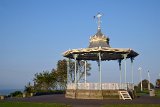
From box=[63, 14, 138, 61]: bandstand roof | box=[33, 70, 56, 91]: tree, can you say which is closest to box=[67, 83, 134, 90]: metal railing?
box=[63, 14, 138, 61]: bandstand roof

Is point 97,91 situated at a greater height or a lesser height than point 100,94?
greater

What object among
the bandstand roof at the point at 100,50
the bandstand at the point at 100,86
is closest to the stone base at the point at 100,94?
the bandstand at the point at 100,86

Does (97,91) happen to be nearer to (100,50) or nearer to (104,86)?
(104,86)

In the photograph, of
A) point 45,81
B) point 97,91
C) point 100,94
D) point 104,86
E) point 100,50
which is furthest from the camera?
point 45,81

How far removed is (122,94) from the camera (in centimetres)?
3294

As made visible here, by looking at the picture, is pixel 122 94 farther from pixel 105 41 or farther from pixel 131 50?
pixel 105 41

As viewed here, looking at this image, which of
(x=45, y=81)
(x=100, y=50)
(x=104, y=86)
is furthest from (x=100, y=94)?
(x=45, y=81)

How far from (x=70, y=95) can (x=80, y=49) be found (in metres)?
6.32

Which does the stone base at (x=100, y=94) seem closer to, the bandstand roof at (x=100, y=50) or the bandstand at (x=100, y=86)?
the bandstand at (x=100, y=86)

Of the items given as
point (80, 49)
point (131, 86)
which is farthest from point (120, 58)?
point (80, 49)

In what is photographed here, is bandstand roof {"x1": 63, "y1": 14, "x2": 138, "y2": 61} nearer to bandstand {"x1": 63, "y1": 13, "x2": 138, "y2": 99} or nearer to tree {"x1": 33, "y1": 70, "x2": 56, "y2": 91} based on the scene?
bandstand {"x1": 63, "y1": 13, "x2": 138, "y2": 99}

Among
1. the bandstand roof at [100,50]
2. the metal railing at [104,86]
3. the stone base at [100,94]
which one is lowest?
the stone base at [100,94]

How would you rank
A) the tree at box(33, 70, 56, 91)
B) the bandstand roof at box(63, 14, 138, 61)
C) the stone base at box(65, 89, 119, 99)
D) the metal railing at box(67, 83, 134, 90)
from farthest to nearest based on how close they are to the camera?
the tree at box(33, 70, 56, 91), the bandstand roof at box(63, 14, 138, 61), the metal railing at box(67, 83, 134, 90), the stone base at box(65, 89, 119, 99)

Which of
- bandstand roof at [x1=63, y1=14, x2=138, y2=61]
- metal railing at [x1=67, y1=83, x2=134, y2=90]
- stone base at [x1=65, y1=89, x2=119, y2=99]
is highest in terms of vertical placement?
bandstand roof at [x1=63, y1=14, x2=138, y2=61]
